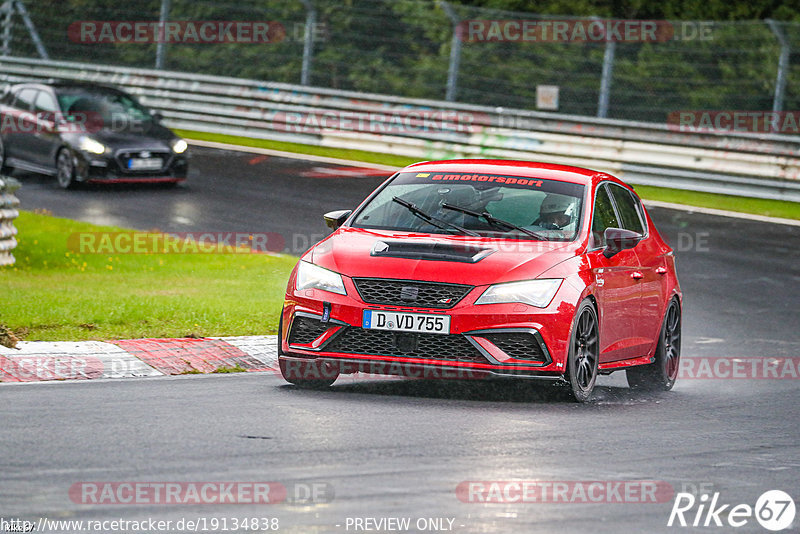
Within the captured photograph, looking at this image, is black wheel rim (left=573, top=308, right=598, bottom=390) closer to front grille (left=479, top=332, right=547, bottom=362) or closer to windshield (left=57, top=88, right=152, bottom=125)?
front grille (left=479, top=332, right=547, bottom=362)

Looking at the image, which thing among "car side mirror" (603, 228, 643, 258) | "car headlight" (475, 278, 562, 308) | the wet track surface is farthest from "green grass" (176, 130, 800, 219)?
"car headlight" (475, 278, 562, 308)

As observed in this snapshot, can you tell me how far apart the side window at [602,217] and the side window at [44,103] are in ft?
46.4

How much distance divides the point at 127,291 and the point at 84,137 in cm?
868

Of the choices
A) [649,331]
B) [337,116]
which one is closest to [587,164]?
[337,116]

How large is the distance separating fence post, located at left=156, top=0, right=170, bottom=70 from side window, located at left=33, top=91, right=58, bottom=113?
19.6 ft

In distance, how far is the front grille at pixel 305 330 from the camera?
9211 mm

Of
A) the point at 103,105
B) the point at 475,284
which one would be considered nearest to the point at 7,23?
the point at 103,105

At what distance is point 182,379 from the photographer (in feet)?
32.7

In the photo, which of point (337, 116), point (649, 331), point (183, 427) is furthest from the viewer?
point (337, 116)

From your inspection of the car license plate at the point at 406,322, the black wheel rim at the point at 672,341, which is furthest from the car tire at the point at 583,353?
the black wheel rim at the point at 672,341

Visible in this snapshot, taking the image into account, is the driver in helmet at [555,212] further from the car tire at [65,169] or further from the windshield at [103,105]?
the windshield at [103,105]

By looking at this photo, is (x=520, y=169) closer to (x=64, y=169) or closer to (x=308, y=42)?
(x=64, y=169)

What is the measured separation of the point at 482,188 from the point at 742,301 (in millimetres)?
6185

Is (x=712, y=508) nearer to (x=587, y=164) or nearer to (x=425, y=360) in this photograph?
(x=425, y=360)
